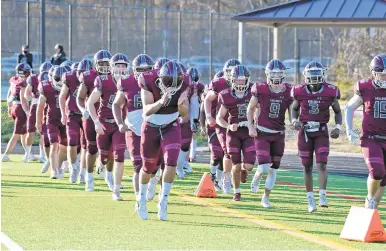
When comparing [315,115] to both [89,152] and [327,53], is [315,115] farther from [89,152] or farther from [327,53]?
[327,53]

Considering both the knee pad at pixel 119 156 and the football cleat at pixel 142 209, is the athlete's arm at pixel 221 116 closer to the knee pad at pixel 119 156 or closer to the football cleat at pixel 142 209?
the knee pad at pixel 119 156

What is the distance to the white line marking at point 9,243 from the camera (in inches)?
384

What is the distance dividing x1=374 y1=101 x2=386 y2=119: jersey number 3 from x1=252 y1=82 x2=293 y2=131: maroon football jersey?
6.39 ft

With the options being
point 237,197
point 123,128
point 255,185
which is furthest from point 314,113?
point 123,128

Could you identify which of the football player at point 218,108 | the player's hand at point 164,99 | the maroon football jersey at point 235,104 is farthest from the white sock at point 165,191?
the football player at point 218,108

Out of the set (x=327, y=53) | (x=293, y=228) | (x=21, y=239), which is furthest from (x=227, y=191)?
(x=327, y=53)

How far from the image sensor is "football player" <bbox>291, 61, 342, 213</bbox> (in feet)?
44.5

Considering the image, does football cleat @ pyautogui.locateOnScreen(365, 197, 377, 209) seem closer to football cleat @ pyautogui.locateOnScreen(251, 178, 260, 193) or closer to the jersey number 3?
the jersey number 3

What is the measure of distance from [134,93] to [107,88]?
4.08ft

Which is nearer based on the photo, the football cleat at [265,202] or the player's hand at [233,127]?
the football cleat at [265,202]

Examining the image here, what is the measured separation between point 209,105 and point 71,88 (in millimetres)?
2070

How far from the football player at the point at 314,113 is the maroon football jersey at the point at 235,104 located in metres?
1.14

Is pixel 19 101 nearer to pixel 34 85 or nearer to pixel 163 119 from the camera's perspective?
pixel 34 85

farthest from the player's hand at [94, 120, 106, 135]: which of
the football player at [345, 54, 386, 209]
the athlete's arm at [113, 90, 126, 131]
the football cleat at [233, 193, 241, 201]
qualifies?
the football player at [345, 54, 386, 209]
